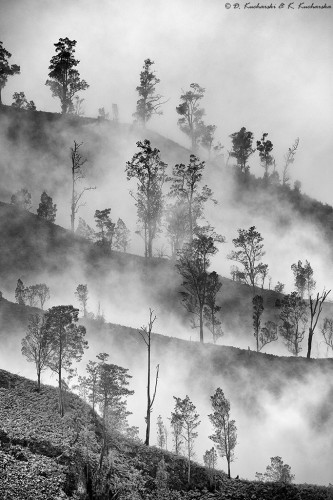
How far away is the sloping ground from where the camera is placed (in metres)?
26.2

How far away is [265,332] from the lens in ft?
231

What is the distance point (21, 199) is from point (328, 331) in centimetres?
6850

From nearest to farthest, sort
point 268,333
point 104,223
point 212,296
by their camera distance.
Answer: point 212,296 → point 268,333 → point 104,223

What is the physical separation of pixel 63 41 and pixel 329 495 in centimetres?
10675

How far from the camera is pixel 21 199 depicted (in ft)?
314

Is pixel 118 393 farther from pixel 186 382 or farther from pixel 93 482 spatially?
pixel 186 382

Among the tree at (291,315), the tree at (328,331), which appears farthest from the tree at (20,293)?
the tree at (328,331)

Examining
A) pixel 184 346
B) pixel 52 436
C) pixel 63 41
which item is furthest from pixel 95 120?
pixel 52 436

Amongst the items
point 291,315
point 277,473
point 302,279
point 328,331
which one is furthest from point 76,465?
point 302,279

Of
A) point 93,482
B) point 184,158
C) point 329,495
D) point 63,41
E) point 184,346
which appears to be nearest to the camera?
point 93,482

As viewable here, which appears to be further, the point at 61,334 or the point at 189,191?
the point at 189,191

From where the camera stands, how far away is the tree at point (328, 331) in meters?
74.3

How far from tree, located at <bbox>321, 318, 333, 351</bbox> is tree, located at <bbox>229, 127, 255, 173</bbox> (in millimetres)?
56738

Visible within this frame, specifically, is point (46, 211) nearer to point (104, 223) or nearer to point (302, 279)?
point (104, 223)
